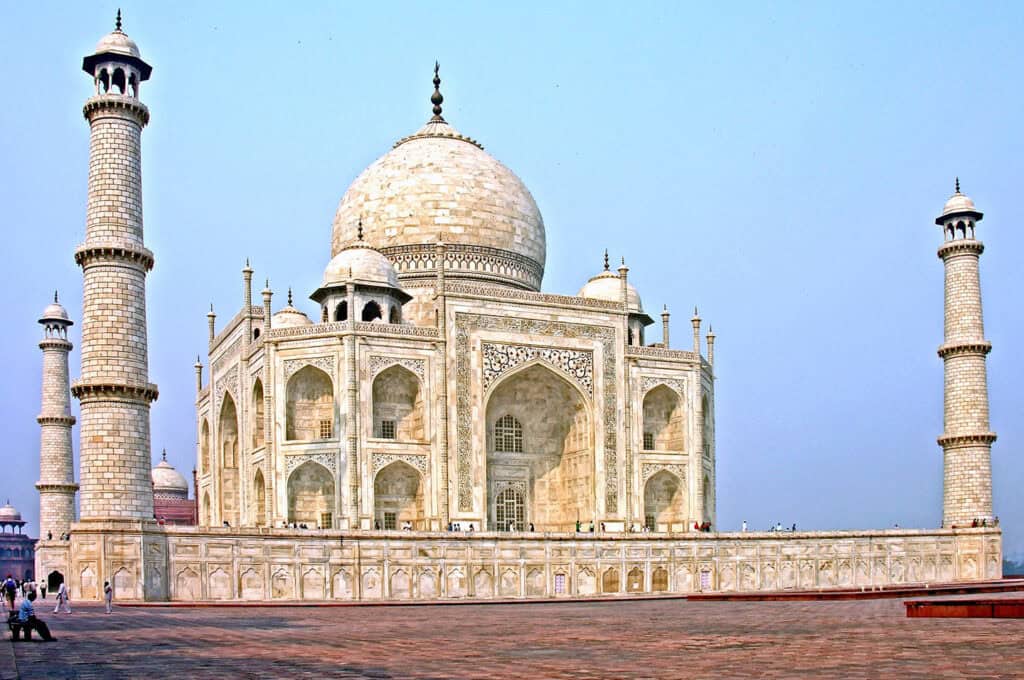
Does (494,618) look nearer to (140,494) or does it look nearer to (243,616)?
(243,616)

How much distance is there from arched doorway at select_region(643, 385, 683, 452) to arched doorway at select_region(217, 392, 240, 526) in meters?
10.9

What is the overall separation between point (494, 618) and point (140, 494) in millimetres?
8418

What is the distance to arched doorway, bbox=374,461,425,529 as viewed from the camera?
1084 inches

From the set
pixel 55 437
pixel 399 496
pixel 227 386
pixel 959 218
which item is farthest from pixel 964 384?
pixel 55 437

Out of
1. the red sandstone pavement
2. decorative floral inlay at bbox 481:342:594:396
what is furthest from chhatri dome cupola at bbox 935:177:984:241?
the red sandstone pavement

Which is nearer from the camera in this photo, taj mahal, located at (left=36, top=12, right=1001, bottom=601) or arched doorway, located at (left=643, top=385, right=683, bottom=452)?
taj mahal, located at (left=36, top=12, right=1001, bottom=601)

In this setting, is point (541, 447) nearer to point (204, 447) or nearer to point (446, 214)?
point (446, 214)

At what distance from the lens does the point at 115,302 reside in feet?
64.9

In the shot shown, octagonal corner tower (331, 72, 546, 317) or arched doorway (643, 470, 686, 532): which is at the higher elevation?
octagonal corner tower (331, 72, 546, 317)

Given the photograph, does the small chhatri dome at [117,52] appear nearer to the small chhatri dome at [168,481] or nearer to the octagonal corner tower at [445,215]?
the octagonal corner tower at [445,215]

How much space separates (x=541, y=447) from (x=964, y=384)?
1077 centimetres

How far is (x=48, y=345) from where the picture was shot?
3209 cm

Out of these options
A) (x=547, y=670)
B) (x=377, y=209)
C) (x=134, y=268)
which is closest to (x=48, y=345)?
(x=377, y=209)

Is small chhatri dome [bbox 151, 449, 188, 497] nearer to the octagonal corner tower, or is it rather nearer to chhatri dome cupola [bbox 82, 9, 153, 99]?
the octagonal corner tower
